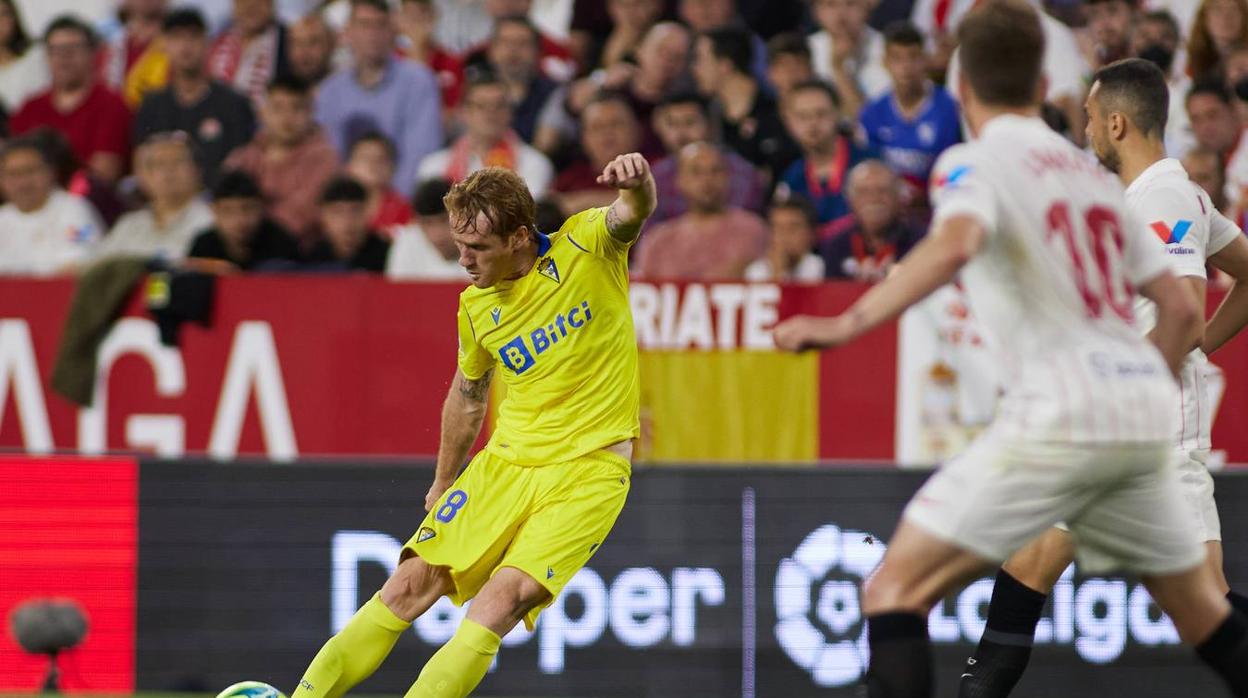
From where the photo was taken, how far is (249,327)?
1101 cm

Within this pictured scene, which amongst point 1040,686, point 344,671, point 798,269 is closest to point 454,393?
point 344,671

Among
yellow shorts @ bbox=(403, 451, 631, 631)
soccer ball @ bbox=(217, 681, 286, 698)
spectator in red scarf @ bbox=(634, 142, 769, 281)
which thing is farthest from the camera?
spectator in red scarf @ bbox=(634, 142, 769, 281)

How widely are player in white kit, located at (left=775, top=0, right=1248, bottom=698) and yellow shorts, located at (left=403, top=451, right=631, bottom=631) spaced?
1.53m

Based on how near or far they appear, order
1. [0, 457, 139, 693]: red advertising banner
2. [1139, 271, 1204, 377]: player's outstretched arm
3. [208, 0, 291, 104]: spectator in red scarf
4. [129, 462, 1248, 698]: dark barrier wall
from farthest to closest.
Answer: [208, 0, 291, 104]: spectator in red scarf
[0, 457, 139, 693]: red advertising banner
[129, 462, 1248, 698]: dark barrier wall
[1139, 271, 1204, 377]: player's outstretched arm

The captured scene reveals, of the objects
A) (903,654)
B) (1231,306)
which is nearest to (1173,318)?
(903,654)

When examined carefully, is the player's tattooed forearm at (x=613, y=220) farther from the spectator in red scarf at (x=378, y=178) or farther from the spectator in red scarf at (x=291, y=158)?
the spectator in red scarf at (x=291, y=158)

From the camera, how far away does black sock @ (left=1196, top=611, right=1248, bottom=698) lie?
4.97 meters

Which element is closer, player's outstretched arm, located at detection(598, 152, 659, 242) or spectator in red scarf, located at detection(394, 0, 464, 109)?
player's outstretched arm, located at detection(598, 152, 659, 242)

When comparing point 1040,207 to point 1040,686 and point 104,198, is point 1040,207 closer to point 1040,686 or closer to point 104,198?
point 1040,686

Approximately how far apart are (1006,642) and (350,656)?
218cm

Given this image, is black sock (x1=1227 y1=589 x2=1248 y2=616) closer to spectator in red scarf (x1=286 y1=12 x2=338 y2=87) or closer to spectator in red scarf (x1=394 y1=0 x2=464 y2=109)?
spectator in red scarf (x1=394 y1=0 x2=464 y2=109)

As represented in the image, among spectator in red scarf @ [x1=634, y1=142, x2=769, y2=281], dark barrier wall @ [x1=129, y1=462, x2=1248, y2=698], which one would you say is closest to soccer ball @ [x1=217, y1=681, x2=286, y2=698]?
dark barrier wall @ [x1=129, y1=462, x2=1248, y2=698]

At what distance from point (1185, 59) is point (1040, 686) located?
18.1ft

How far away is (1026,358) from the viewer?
180 inches
